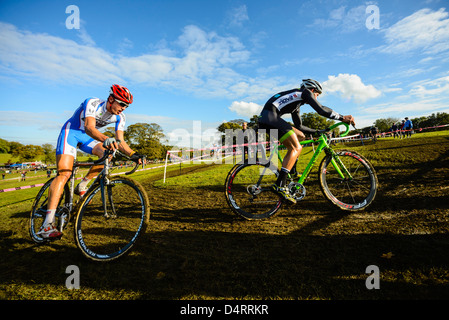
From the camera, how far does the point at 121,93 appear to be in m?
3.61

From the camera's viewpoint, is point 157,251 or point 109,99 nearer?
point 157,251

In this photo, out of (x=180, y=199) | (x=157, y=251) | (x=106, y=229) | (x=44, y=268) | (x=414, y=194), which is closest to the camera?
(x=44, y=268)

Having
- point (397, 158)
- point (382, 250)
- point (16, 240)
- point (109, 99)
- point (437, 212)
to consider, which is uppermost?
point (109, 99)

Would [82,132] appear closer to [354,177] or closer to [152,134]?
[354,177]

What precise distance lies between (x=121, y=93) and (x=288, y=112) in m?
3.27

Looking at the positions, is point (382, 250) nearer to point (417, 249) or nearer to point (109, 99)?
point (417, 249)

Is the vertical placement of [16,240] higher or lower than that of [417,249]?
lower

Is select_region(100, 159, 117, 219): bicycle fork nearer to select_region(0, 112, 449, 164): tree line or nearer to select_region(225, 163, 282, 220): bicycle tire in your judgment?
select_region(225, 163, 282, 220): bicycle tire

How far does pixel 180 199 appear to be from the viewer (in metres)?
6.41

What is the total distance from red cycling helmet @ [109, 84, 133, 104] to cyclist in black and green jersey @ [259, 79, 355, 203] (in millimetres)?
2609

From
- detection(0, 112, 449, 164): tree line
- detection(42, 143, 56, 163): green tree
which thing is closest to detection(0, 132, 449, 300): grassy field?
detection(0, 112, 449, 164): tree line

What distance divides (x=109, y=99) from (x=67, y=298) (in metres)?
3.00

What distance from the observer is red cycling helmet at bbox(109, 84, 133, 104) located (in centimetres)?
356
